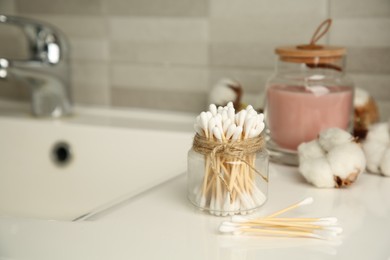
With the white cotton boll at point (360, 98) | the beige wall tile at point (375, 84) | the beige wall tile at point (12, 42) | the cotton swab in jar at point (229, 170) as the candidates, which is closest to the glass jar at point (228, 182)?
the cotton swab in jar at point (229, 170)

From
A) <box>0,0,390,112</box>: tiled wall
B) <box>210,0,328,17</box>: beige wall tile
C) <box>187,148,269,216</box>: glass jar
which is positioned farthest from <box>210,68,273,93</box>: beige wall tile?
<box>187,148,269,216</box>: glass jar

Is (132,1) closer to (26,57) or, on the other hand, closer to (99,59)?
(99,59)

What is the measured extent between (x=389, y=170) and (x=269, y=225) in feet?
0.90

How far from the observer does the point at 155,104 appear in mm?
1254

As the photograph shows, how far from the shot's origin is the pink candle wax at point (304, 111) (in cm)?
88

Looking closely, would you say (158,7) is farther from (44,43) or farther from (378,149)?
(378,149)

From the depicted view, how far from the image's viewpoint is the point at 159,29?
3.97 feet

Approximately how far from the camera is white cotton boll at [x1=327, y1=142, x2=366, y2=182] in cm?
78

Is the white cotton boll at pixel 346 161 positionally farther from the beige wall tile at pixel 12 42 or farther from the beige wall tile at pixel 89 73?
the beige wall tile at pixel 12 42

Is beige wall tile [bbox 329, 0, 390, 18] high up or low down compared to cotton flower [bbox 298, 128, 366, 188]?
up

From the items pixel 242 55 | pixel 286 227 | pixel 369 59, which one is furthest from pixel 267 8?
pixel 286 227

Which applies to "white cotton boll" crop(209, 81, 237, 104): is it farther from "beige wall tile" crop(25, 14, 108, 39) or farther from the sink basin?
"beige wall tile" crop(25, 14, 108, 39)

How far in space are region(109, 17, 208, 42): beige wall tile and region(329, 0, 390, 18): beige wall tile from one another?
26 cm

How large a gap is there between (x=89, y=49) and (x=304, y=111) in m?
0.59
